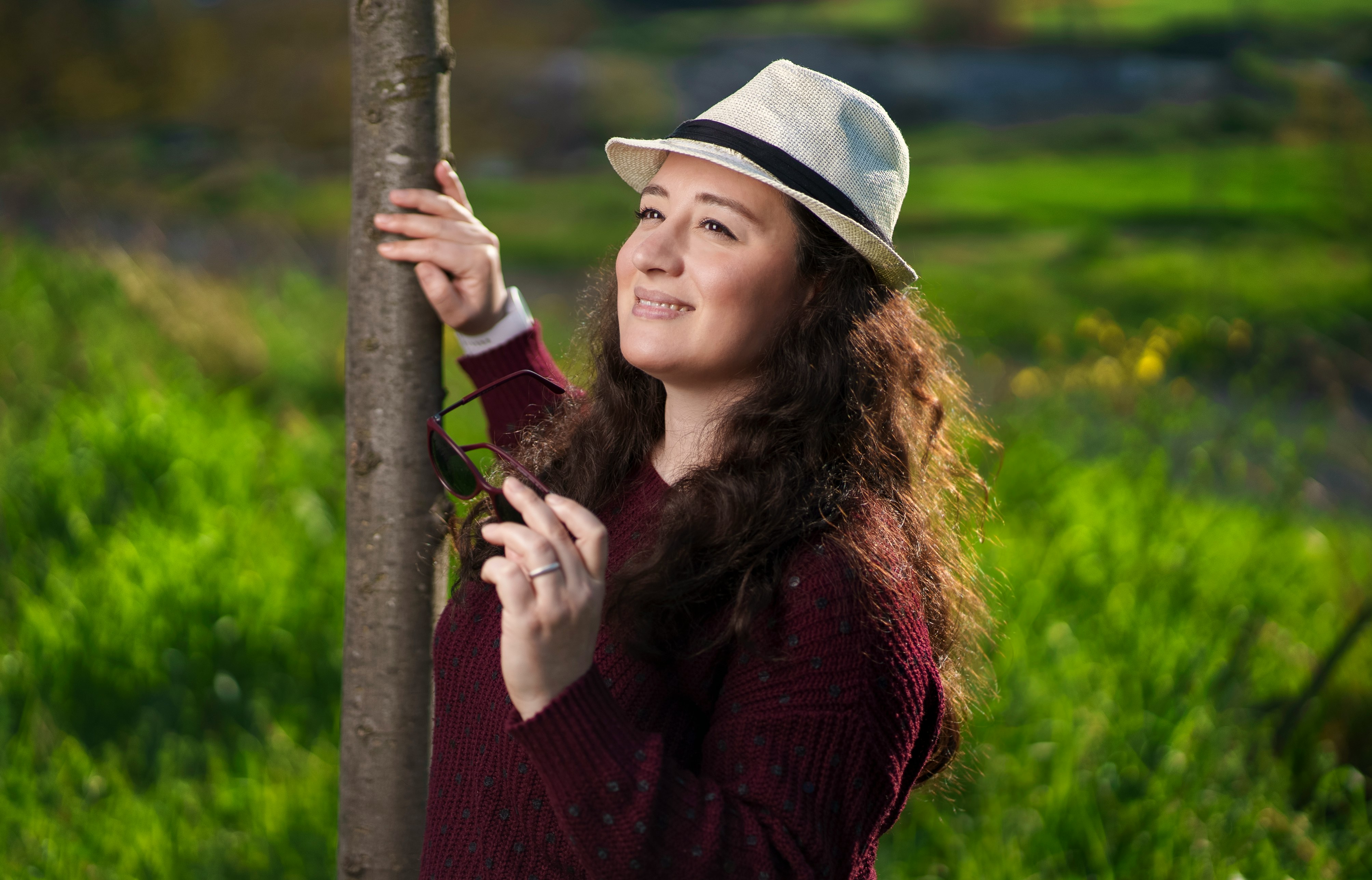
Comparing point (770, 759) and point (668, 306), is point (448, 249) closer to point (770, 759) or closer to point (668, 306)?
point (668, 306)

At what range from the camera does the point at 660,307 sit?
53.4 inches

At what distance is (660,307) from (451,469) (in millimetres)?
344

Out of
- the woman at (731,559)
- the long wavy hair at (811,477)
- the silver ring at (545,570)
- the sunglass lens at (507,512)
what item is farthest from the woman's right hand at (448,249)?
the silver ring at (545,570)

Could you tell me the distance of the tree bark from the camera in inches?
63.8

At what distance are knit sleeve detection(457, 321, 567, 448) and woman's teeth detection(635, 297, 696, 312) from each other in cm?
50

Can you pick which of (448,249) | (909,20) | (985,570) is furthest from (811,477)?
(909,20)

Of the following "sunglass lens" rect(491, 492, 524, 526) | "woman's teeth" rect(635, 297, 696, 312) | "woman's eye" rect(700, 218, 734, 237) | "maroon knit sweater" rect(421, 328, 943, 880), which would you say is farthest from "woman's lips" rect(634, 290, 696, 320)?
"sunglass lens" rect(491, 492, 524, 526)

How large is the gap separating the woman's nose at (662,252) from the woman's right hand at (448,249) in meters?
0.34

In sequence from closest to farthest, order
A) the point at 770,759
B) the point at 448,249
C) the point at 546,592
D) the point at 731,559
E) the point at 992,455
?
the point at 546,592 < the point at 770,759 < the point at 731,559 < the point at 448,249 < the point at 992,455

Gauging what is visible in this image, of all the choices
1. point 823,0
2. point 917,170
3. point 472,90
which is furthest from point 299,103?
point 917,170

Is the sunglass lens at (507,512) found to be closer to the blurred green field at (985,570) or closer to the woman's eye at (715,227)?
the woman's eye at (715,227)

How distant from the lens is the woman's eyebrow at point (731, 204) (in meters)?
1.34

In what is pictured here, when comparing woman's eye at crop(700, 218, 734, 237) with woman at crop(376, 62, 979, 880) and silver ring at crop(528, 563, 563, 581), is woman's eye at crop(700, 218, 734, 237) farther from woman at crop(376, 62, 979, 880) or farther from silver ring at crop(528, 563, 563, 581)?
silver ring at crop(528, 563, 563, 581)

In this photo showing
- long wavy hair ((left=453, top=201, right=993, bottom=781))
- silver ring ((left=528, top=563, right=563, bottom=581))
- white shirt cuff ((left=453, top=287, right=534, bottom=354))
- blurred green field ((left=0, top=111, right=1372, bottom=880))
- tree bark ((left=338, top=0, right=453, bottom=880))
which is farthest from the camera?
blurred green field ((left=0, top=111, right=1372, bottom=880))
